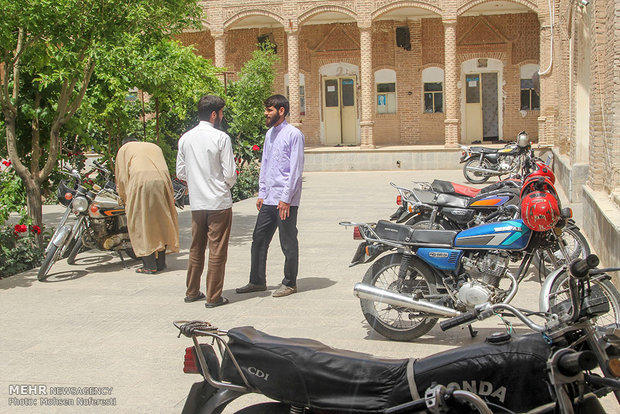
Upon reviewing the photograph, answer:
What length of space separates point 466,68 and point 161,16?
68.7 feet

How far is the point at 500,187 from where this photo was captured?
951cm

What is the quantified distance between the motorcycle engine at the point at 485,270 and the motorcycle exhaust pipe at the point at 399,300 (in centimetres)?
17

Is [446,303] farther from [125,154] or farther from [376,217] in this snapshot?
[376,217]

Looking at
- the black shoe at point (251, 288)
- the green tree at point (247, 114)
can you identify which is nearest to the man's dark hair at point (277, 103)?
the black shoe at point (251, 288)

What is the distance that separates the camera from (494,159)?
62.8ft

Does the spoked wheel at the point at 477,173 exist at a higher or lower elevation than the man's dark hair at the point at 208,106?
lower

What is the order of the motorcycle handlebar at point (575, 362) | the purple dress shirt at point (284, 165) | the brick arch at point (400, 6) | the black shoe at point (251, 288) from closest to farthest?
the motorcycle handlebar at point (575, 362) → the purple dress shirt at point (284, 165) → the black shoe at point (251, 288) → the brick arch at point (400, 6)

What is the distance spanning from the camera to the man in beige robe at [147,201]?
855cm

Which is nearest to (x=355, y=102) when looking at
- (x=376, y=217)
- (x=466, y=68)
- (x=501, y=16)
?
(x=466, y=68)

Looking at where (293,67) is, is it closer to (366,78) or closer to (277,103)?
(366,78)

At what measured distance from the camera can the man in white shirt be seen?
7.03 metres

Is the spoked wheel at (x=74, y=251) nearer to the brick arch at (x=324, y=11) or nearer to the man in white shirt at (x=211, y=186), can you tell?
the man in white shirt at (x=211, y=186)

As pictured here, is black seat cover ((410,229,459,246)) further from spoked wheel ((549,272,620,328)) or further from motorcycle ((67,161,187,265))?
motorcycle ((67,161,187,265))

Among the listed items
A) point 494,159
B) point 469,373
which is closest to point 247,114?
point 494,159
